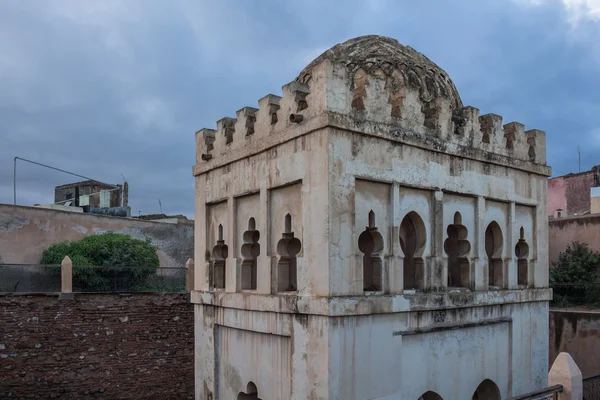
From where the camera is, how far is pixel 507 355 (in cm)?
872

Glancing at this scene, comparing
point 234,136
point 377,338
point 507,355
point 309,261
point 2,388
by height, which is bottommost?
point 2,388

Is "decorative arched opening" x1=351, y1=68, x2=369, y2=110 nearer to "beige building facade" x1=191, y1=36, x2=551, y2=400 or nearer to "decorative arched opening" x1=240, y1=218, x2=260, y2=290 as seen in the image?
"beige building facade" x1=191, y1=36, x2=551, y2=400

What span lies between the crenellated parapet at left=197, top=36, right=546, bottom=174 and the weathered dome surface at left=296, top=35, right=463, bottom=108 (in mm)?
15

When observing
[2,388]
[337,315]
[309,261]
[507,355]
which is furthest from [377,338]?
[2,388]

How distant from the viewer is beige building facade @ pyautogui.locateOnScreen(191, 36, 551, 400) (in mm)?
6668

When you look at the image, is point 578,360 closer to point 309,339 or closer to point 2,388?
point 309,339

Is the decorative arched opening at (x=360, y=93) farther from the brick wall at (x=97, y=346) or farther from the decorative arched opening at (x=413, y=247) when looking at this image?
the brick wall at (x=97, y=346)

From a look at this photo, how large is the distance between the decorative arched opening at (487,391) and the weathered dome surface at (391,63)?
4442 mm

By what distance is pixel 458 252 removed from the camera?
332 inches

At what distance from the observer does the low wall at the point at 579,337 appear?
45.6 ft

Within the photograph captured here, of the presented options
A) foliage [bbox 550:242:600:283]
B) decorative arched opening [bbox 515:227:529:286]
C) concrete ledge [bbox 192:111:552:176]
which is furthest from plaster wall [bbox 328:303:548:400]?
foliage [bbox 550:242:600:283]

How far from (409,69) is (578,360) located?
9885 mm

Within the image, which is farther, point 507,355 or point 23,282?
point 23,282

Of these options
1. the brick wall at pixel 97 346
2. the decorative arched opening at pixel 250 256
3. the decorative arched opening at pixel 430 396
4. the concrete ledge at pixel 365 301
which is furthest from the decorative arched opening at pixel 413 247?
the brick wall at pixel 97 346
